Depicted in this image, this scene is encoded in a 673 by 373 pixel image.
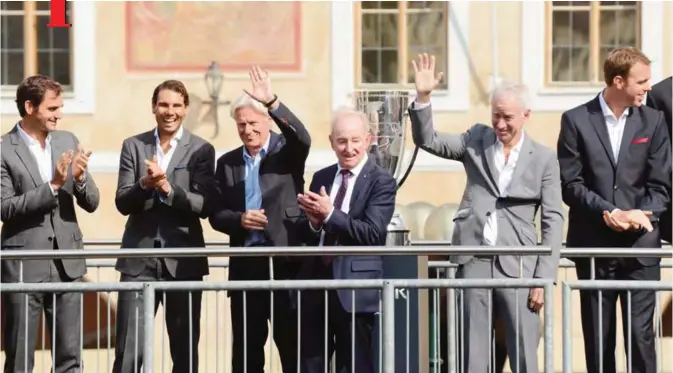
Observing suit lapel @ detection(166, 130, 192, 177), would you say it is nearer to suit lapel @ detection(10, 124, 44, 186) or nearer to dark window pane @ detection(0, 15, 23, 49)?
suit lapel @ detection(10, 124, 44, 186)

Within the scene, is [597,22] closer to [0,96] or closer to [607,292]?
[0,96]

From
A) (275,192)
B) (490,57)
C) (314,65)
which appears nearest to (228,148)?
(314,65)

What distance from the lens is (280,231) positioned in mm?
11102

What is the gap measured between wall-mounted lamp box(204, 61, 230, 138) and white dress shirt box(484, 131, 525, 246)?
5.36 m

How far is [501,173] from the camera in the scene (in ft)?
35.9

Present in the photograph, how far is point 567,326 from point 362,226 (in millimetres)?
1152

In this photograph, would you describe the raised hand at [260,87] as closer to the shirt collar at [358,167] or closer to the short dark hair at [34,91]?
the shirt collar at [358,167]

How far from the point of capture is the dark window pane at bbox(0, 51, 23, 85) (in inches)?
639

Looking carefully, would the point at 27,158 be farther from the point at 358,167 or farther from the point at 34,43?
the point at 34,43

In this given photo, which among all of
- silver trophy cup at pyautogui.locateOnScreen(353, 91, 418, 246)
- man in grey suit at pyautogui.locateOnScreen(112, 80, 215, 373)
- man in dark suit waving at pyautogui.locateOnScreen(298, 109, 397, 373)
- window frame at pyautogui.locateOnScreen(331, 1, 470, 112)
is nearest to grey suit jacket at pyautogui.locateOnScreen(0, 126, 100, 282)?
man in grey suit at pyautogui.locateOnScreen(112, 80, 215, 373)

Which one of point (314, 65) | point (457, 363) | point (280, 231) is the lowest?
point (457, 363)

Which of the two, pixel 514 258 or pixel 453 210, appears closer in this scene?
pixel 514 258

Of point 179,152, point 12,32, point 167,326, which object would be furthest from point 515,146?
point 12,32

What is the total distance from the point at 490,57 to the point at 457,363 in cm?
555
